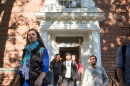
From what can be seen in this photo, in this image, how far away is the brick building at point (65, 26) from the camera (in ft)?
24.2

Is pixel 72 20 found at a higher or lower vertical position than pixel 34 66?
higher

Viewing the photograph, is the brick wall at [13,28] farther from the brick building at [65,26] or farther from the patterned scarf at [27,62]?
the patterned scarf at [27,62]

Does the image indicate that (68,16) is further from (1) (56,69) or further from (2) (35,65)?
(2) (35,65)

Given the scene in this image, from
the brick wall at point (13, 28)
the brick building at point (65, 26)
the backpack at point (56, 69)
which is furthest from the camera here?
the brick wall at point (13, 28)

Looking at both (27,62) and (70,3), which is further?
(70,3)

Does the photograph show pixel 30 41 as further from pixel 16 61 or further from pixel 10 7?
pixel 10 7

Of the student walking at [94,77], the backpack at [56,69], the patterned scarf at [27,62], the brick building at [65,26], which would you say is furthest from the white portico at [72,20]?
the patterned scarf at [27,62]

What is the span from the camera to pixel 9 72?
7.48 metres

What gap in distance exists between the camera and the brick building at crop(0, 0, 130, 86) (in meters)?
7.39

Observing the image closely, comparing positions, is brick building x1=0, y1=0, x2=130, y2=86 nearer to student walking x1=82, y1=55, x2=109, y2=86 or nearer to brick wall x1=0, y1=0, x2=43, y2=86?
brick wall x1=0, y1=0, x2=43, y2=86

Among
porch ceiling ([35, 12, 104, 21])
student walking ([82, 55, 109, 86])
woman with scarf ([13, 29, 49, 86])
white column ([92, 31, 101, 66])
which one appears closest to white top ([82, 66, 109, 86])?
student walking ([82, 55, 109, 86])

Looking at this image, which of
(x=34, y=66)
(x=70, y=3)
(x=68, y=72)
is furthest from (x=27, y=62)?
(x=70, y=3)

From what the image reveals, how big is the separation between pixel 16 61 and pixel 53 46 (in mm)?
2044

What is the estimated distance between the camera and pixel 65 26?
7.41 m
